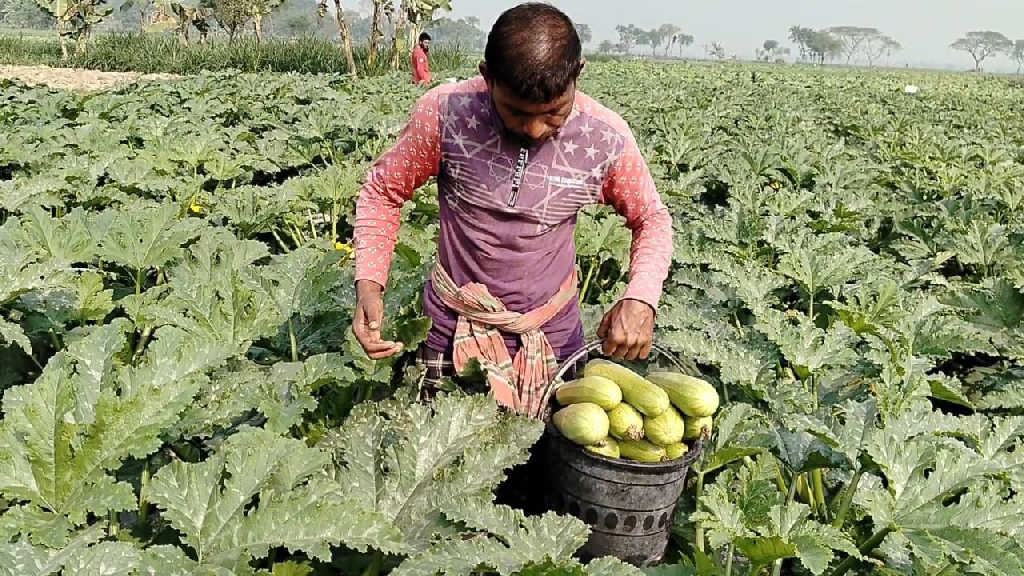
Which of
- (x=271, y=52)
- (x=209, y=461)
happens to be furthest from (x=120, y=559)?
(x=271, y=52)

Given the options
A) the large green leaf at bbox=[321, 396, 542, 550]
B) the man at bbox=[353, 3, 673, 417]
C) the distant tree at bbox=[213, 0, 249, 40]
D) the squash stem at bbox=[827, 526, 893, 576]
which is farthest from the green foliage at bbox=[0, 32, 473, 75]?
the squash stem at bbox=[827, 526, 893, 576]

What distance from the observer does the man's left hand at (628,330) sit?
2.55m

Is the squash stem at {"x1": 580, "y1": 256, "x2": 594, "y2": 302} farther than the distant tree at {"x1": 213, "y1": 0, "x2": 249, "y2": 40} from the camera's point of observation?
No

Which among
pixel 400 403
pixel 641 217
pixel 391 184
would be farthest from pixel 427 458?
pixel 641 217

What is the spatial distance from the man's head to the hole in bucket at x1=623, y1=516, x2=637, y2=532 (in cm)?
118

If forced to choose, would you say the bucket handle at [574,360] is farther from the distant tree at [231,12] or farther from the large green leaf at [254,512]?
the distant tree at [231,12]

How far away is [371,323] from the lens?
2689 millimetres

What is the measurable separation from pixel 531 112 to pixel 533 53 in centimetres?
19

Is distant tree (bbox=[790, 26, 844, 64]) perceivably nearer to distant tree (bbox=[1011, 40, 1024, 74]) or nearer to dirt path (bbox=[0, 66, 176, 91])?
distant tree (bbox=[1011, 40, 1024, 74])

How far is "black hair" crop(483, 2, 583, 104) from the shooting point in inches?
87.1

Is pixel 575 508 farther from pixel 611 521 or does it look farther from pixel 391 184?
pixel 391 184

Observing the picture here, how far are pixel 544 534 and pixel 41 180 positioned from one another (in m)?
3.60

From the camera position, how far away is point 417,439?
2.43 meters

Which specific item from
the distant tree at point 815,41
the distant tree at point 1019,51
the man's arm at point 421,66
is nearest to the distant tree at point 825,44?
the distant tree at point 815,41
